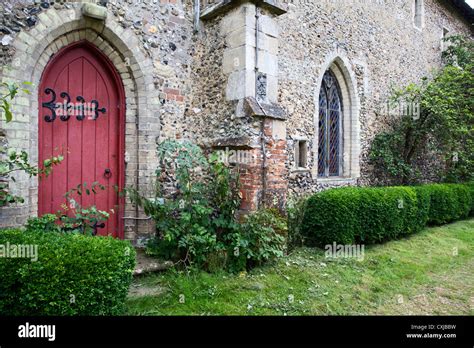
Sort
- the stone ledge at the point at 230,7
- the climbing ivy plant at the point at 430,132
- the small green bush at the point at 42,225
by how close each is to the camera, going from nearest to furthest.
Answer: the small green bush at the point at 42,225 → the stone ledge at the point at 230,7 → the climbing ivy plant at the point at 430,132

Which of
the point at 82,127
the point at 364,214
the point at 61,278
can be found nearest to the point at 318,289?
the point at 364,214

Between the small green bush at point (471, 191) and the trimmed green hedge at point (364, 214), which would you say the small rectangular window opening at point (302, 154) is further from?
the small green bush at point (471, 191)

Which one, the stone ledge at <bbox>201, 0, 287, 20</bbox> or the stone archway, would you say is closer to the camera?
the stone archway

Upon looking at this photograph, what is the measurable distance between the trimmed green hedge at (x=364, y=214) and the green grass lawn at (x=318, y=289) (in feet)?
1.52

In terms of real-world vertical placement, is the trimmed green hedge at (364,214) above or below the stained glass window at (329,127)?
below

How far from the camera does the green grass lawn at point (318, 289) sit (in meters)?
3.54

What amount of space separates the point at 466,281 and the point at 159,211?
4.49 meters

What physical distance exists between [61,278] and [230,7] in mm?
4300

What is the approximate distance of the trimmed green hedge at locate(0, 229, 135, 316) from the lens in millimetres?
2627

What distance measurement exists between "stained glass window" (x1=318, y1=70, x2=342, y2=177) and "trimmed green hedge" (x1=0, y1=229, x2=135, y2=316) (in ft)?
19.6

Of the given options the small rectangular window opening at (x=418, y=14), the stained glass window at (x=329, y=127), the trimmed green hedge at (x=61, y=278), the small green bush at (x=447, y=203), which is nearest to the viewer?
the trimmed green hedge at (x=61, y=278)

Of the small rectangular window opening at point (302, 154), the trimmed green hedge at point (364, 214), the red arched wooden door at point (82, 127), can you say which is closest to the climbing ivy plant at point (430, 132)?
the trimmed green hedge at point (364, 214)

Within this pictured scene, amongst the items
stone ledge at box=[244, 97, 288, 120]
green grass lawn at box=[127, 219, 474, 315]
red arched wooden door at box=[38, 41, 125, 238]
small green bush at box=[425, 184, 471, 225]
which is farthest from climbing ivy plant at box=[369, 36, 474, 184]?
red arched wooden door at box=[38, 41, 125, 238]

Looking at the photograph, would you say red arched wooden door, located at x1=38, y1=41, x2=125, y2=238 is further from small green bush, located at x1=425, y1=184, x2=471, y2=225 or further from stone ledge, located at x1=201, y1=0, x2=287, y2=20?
small green bush, located at x1=425, y1=184, x2=471, y2=225
